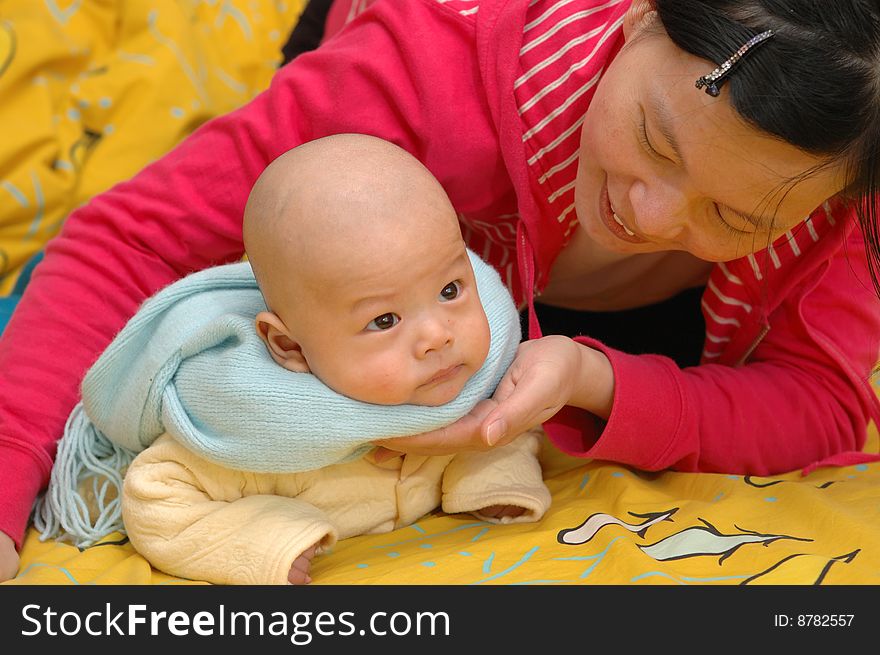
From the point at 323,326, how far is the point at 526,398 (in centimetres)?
22

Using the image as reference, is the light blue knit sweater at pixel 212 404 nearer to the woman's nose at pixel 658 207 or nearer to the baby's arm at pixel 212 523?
the baby's arm at pixel 212 523

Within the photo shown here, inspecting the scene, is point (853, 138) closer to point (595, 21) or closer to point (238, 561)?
point (595, 21)

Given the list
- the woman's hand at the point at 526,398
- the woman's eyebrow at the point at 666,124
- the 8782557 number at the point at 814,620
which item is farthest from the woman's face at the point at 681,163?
the 8782557 number at the point at 814,620

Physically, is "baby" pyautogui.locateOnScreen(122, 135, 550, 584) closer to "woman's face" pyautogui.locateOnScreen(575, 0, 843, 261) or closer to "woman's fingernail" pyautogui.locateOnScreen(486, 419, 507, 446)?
"woman's fingernail" pyautogui.locateOnScreen(486, 419, 507, 446)

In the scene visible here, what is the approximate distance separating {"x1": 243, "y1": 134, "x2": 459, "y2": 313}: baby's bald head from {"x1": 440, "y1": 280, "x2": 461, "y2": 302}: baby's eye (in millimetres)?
53

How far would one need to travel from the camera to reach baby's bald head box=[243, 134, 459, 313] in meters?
0.88

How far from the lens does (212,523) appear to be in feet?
3.14

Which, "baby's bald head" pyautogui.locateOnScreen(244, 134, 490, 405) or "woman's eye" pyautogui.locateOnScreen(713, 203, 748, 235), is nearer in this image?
"baby's bald head" pyautogui.locateOnScreen(244, 134, 490, 405)

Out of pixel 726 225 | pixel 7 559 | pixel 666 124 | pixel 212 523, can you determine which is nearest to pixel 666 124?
pixel 666 124

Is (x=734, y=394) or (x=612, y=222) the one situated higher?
(x=612, y=222)

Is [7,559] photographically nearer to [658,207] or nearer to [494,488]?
[494,488]

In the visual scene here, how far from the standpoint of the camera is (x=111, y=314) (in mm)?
1170

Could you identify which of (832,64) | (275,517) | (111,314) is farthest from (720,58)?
(111,314)

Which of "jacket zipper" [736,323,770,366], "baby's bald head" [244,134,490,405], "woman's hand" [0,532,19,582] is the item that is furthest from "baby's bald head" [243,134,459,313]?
"jacket zipper" [736,323,770,366]
